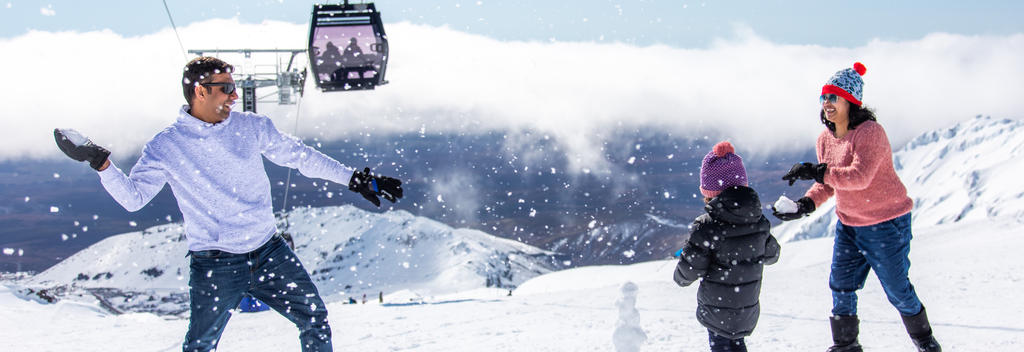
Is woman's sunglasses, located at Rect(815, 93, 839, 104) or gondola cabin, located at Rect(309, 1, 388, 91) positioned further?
gondola cabin, located at Rect(309, 1, 388, 91)

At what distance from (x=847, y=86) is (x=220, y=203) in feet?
11.4

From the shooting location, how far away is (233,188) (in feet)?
10.2

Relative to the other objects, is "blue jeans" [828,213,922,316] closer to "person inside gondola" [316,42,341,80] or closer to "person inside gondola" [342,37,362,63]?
"person inside gondola" [342,37,362,63]

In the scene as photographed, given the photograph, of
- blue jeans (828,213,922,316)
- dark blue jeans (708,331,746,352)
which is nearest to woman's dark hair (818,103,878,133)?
blue jeans (828,213,922,316)

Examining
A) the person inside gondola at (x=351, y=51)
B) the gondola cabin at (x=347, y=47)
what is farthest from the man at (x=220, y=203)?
the person inside gondola at (x=351, y=51)

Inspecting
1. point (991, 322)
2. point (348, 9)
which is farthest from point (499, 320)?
point (348, 9)

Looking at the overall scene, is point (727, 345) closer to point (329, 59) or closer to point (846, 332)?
point (846, 332)

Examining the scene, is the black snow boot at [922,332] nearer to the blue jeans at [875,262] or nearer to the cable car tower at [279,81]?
the blue jeans at [875,262]

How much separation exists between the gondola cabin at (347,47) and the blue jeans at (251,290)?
1019cm

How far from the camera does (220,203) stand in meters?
3.08

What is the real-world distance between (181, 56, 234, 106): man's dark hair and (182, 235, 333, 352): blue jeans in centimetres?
78

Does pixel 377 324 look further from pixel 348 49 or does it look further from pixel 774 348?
pixel 348 49

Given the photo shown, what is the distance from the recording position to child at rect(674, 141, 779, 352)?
340 cm

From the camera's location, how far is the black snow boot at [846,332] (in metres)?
3.94
